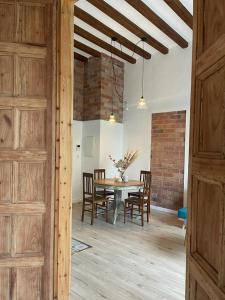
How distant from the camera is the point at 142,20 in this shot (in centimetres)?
490

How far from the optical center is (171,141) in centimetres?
577

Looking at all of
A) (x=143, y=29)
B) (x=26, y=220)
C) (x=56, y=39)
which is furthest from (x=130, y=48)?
(x=26, y=220)

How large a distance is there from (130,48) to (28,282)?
17.6ft

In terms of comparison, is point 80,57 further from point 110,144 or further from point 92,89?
point 110,144

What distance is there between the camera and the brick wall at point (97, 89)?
21.0ft

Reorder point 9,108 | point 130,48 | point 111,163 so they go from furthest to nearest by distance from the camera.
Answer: point 111,163 < point 130,48 < point 9,108

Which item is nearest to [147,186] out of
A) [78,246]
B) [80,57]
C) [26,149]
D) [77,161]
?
[78,246]

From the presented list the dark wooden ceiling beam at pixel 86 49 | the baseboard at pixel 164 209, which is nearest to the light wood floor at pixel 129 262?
the baseboard at pixel 164 209

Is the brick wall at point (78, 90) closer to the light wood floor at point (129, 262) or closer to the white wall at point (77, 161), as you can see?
the white wall at point (77, 161)

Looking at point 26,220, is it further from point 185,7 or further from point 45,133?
point 185,7

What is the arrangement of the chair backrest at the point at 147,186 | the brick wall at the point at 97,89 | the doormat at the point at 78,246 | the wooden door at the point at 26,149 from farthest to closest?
the brick wall at the point at 97,89 → the chair backrest at the point at 147,186 → the doormat at the point at 78,246 → the wooden door at the point at 26,149

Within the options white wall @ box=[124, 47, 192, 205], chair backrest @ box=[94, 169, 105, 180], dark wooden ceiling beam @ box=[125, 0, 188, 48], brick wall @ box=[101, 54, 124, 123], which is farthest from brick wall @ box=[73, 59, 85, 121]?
dark wooden ceiling beam @ box=[125, 0, 188, 48]

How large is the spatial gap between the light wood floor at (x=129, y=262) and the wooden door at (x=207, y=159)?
149cm

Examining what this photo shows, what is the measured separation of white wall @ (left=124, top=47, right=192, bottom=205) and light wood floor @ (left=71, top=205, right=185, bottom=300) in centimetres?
172
